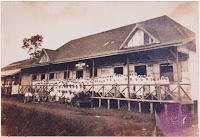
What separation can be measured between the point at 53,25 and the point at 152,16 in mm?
3614

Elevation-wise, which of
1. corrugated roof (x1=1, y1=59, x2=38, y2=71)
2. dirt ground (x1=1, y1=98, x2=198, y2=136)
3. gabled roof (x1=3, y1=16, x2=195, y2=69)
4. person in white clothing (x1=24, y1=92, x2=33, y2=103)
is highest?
gabled roof (x1=3, y1=16, x2=195, y2=69)

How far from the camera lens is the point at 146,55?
295 inches

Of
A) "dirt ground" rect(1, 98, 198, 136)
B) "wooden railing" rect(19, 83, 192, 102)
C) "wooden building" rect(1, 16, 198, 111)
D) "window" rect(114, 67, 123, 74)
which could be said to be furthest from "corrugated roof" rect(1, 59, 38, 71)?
"window" rect(114, 67, 123, 74)

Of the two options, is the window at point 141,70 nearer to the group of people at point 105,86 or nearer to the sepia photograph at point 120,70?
the sepia photograph at point 120,70

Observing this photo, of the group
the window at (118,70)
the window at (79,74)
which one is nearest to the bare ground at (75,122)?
the window at (118,70)

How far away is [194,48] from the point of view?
613 cm

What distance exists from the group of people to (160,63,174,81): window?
41 cm

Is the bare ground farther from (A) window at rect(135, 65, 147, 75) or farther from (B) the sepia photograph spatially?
(A) window at rect(135, 65, 147, 75)

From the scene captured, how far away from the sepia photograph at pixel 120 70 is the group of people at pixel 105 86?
4cm

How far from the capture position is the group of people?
7.12 m

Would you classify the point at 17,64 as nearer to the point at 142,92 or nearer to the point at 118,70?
the point at 118,70

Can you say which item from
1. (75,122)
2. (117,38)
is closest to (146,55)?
(117,38)

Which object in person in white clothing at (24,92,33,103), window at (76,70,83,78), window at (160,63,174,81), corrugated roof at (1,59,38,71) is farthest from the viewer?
window at (76,70,83,78)

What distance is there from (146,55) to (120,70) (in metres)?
1.92
